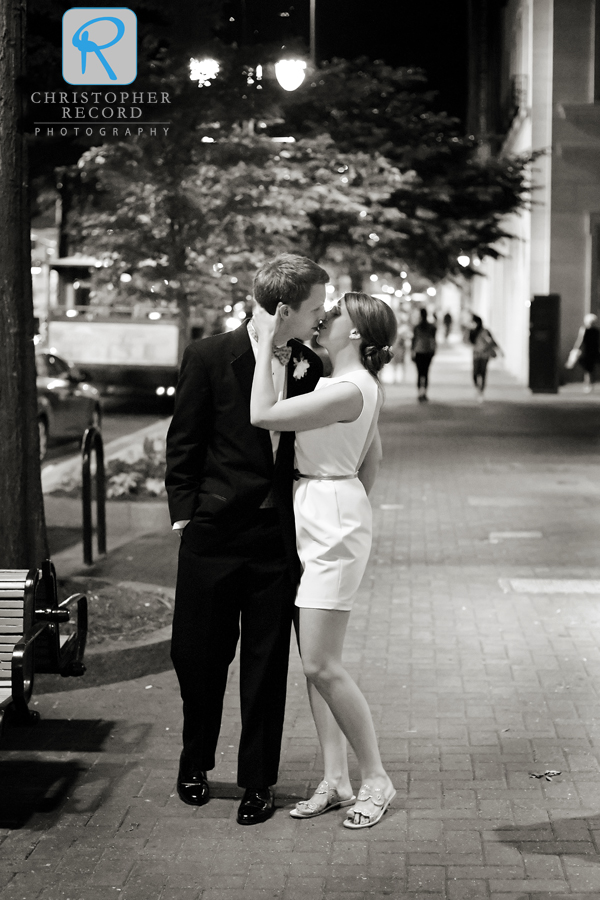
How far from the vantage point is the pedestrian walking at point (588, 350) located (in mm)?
29125

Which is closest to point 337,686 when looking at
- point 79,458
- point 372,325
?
point 372,325

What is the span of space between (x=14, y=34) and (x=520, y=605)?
4.70m

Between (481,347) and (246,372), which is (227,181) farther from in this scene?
(481,347)

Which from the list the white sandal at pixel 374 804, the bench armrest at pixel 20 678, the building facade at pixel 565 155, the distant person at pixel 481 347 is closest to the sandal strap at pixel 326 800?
the white sandal at pixel 374 804

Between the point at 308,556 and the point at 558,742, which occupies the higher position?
the point at 308,556

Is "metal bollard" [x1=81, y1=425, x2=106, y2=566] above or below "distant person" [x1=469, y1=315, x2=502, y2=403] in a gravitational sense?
below

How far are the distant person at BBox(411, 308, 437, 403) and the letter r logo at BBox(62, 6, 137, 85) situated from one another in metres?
19.1

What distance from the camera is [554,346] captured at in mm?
29859

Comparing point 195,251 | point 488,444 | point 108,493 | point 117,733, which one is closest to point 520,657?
point 117,733

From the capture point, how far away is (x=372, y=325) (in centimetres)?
439

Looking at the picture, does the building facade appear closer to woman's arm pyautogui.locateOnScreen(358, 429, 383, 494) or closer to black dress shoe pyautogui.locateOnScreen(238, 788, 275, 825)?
woman's arm pyautogui.locateOnScreen(358, 429, 383, 494)

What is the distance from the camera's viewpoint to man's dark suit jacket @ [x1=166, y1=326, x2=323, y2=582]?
453cm

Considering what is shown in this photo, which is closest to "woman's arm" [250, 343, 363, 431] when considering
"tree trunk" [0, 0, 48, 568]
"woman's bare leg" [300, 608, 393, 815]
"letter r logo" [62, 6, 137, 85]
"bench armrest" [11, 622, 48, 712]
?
"woman's bare leg" [300, 608, 393, 815]

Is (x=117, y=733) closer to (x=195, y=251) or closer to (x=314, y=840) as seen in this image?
(x=314, y=840)
